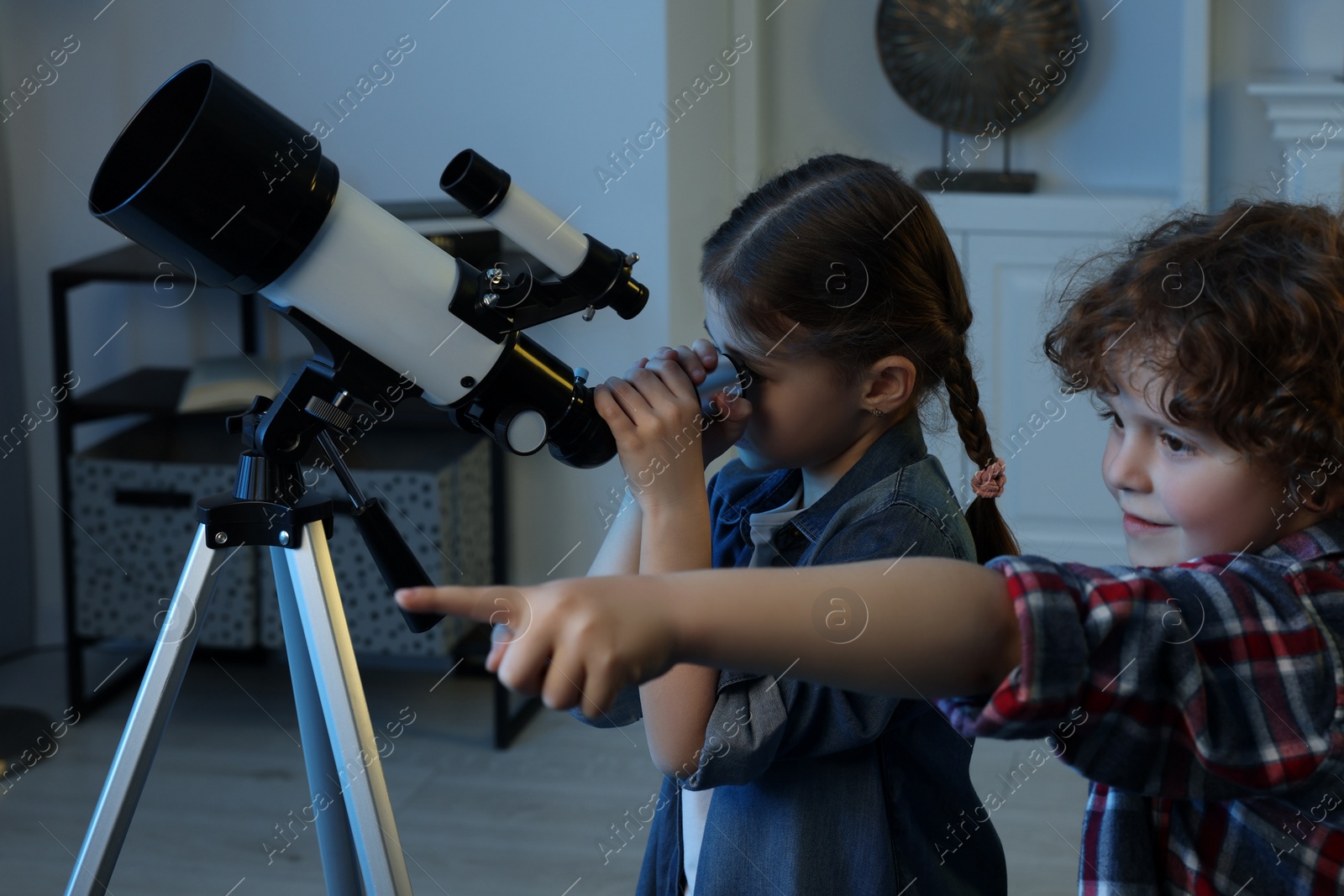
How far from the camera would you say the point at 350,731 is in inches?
35.8

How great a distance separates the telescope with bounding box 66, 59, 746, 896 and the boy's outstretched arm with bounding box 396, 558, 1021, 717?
0.50m

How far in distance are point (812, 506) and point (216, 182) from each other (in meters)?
0.49

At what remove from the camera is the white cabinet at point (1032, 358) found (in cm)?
266

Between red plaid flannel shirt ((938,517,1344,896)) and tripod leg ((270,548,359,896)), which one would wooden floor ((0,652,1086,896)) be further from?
red plaid flannel shirt ((938,517,1344,896))

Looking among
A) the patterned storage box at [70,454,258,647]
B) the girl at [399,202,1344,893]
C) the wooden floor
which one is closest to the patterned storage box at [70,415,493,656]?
the patterned storage box at [70,454,258,647]

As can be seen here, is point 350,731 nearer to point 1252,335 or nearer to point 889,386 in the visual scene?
point 889,386

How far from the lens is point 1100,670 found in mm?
500

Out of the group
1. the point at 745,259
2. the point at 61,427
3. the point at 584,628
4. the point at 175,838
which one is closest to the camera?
the point at 584,628

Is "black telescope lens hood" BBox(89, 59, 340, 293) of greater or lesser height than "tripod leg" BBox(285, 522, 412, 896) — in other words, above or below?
above

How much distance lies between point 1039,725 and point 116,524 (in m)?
2.20

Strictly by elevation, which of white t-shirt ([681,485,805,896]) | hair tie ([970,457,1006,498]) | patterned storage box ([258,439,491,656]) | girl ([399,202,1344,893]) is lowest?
patterned storage box ([258,439,491,656])

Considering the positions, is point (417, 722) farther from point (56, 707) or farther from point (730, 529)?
point (730, 529)

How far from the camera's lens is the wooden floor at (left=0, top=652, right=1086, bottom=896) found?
72.6 inches

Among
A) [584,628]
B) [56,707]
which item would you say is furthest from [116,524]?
[584,628]
